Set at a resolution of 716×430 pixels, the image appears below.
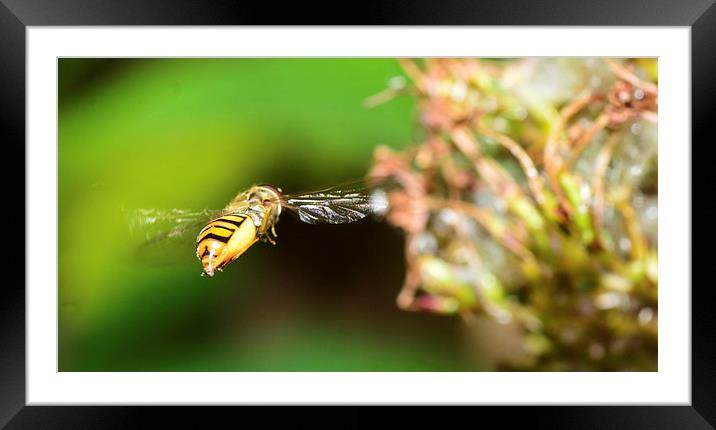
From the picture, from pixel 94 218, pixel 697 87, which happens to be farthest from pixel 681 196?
pixel 94 218

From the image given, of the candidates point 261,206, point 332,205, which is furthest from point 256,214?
point 332,205

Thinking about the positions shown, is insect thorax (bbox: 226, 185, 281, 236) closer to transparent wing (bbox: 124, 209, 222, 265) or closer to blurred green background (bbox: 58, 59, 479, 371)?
transparent wing (bbox: 124, 209, 222, 265)

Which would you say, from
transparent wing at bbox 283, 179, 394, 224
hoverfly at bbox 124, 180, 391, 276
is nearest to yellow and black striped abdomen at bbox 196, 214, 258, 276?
hoverfly at bbox 124, 180, 391, 276

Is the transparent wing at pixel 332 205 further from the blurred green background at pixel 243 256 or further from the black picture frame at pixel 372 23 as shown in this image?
the black picture frame at pixel 372 23

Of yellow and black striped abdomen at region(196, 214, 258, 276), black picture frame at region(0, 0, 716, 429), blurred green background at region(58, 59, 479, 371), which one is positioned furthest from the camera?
blurred green background at region(58, 59, 479, 371)

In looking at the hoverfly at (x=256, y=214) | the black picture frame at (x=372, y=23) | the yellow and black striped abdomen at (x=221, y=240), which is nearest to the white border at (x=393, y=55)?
the black picture frame at (x=372, y=23)

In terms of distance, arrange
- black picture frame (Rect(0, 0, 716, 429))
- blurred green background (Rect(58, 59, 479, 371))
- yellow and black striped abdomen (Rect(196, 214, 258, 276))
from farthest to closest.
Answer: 1. blurred green background (Rect(58, 59, 479, 371))
2. black picture frame (Rect(0, 0, 716, 429))
3. yellow and black striped abdomen (Rect(196, 214, 258, 276))
